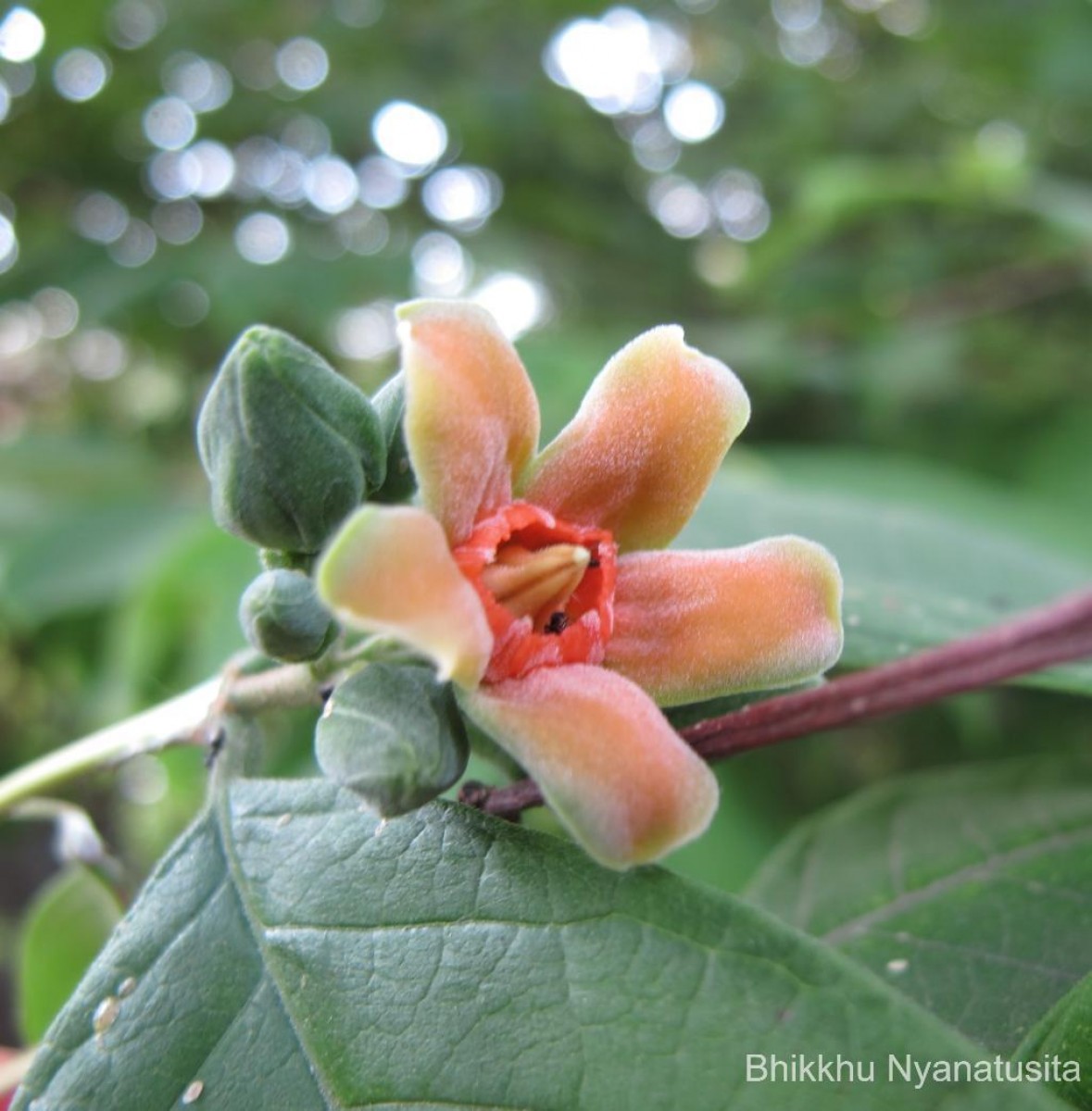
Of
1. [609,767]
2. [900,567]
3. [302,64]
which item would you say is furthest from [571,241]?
[609,767]

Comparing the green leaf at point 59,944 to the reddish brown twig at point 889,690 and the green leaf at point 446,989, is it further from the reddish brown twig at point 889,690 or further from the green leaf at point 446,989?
the reddish brown twig at point 889,690

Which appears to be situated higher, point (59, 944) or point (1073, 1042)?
point (1073, 1042)

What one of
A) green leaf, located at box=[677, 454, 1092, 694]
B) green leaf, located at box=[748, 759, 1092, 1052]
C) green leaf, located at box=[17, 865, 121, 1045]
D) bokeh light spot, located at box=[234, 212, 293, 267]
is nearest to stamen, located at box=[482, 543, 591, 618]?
green leaf, located at box=[677, 454, 1092, 694]

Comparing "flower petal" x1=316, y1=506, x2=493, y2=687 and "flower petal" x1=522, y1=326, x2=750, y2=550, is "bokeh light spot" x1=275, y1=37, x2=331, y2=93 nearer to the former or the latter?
"flower petal" x1=522, y1=326, x2=750, y2=550

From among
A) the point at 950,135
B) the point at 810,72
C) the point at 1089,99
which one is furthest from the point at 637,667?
the point at 950,135

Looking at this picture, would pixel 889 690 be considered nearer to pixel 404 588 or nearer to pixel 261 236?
pixel 404 588

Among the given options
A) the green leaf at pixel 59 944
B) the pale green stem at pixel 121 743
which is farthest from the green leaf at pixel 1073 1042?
the green leaf at pixel 59 944
